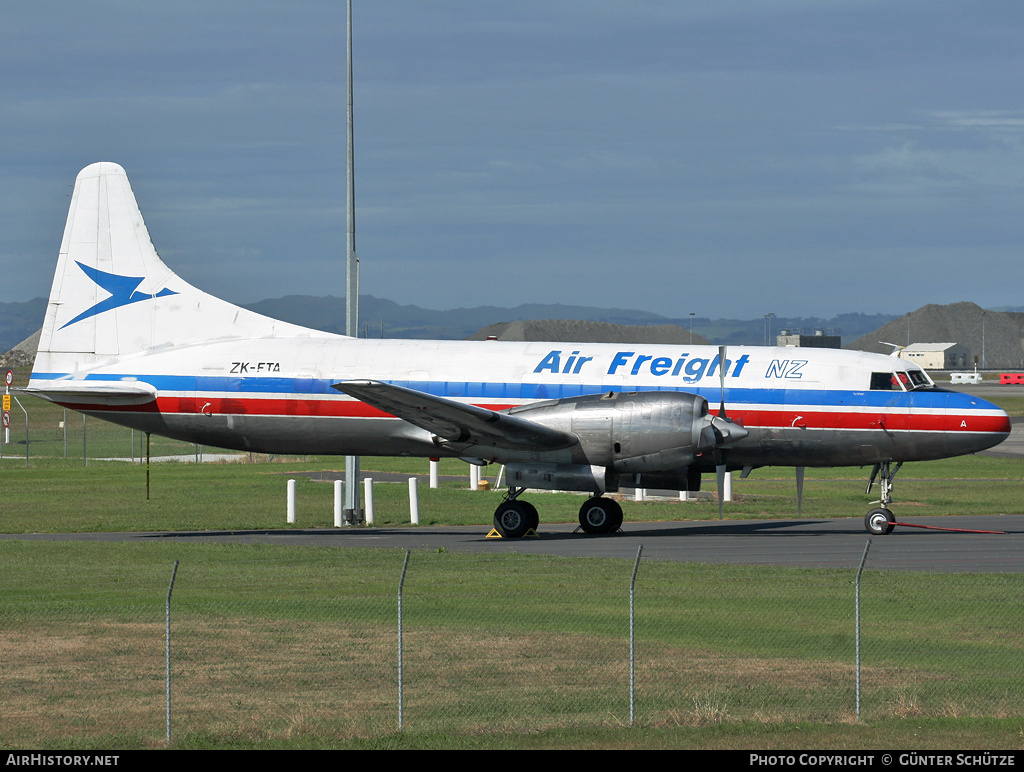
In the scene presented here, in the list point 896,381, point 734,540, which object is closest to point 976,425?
point 896,381

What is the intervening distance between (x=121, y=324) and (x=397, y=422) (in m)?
8.57

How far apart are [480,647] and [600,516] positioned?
13331 mm

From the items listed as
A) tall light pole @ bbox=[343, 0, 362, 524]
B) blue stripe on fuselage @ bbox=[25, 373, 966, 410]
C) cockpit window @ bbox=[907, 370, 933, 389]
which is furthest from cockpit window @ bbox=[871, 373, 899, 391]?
tall light pole @ bbox=[343, 0, 362, 524]

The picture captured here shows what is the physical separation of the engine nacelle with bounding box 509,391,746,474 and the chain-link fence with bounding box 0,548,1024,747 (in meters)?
4.64

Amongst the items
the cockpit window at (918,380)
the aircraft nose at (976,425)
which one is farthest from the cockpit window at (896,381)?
the aircraft nose at (976,425)

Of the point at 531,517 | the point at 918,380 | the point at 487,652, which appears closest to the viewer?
the point at 487,652

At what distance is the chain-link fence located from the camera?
14.0 m

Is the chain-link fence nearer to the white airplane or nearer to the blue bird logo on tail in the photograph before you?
the white airplane

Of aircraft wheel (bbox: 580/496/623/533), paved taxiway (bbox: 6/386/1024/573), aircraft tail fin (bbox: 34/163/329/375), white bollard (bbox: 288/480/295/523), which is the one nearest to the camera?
paved taxiway (bbox: 6/386/1024/573)

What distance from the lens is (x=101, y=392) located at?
104 feet

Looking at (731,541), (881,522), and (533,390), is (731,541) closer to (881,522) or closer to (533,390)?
(881,522)

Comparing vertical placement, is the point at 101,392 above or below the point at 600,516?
above
